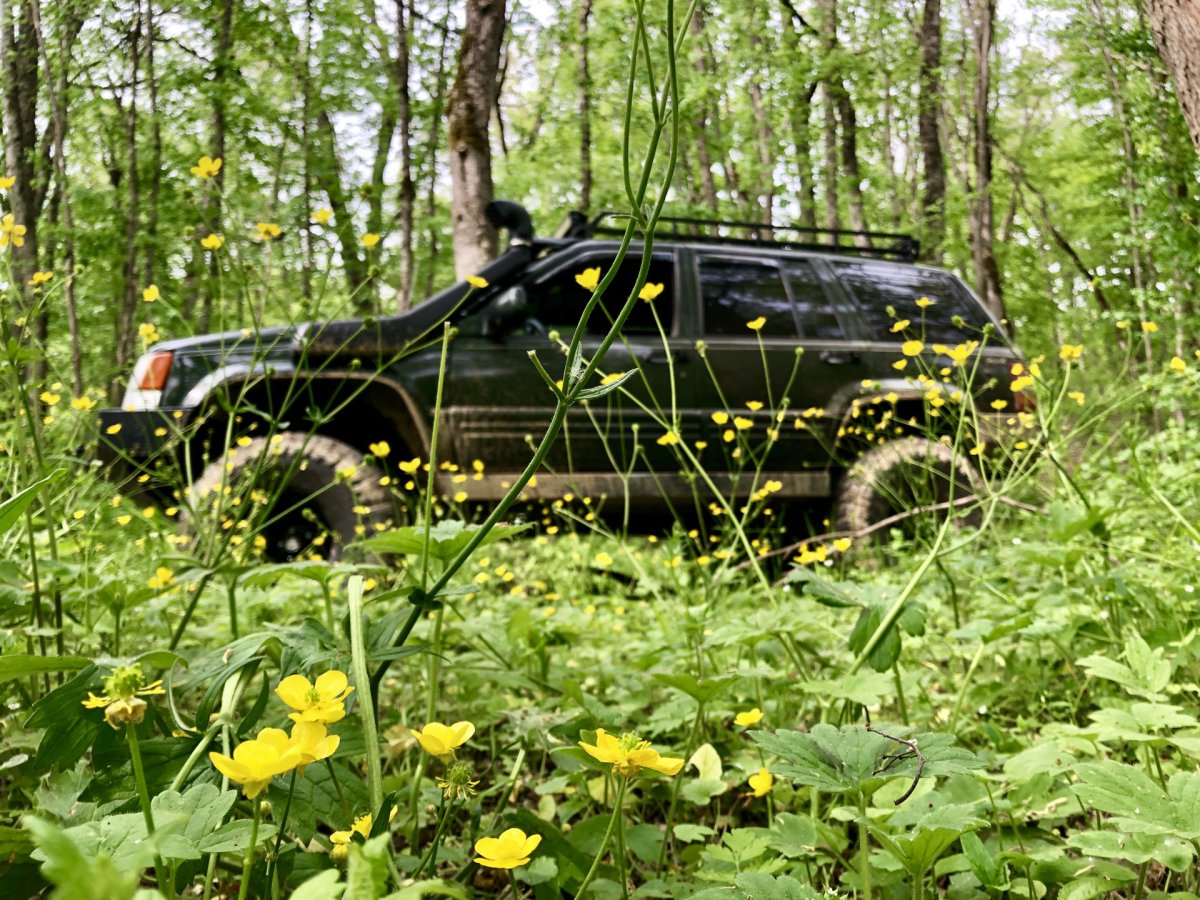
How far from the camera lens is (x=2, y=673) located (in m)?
0.90

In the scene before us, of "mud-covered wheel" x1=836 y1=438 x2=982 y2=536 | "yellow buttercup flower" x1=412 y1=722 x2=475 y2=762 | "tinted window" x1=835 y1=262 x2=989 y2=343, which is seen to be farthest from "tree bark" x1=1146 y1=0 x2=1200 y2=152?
"tinted window" x1=835 y1=262 x2=989 y2=343

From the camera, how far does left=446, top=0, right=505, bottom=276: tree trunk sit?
6.26 meters

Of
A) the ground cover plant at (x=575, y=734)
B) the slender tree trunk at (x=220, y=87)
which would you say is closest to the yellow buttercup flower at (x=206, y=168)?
the ground cover plant at (x=575, y=734)

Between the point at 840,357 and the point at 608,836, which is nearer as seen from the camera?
the point at 608,836

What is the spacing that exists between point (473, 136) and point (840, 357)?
11.4 ft

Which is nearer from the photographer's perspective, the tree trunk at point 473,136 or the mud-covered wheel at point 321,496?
the mud-covered wheel at point 321,496

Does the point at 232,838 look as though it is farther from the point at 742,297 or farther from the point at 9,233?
the point at 742,297

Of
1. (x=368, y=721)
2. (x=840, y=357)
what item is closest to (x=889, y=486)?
(x=840, y=357)

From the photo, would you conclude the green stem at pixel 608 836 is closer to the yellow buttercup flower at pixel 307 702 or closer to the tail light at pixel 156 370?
the yellow buttercup flower at pixel 307 702

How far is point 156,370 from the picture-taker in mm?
3756

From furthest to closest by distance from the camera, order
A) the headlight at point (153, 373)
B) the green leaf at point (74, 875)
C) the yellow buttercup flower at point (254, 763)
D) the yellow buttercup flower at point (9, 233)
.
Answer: the headlight at point (153, 373), the yellow buttercup flower at point (9, 233), the yellow buttercup flower at point (254, 763), the green leaf at point (74, 875)

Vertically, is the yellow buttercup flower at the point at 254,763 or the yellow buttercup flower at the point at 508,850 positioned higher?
the yellow buttercup flower at the point at 254,763

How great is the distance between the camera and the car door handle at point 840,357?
15.8 ft

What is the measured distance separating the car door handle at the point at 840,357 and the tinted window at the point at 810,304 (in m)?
0.13
